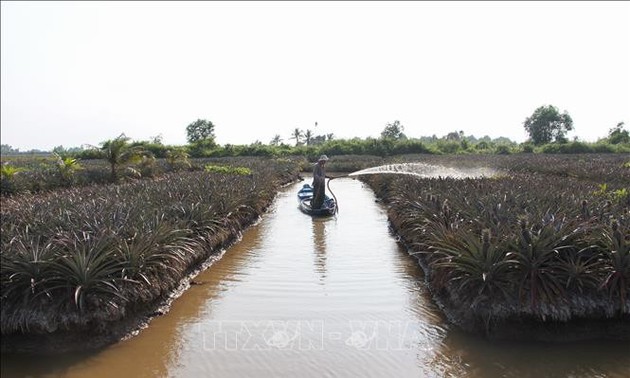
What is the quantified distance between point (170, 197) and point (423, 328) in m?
7.37

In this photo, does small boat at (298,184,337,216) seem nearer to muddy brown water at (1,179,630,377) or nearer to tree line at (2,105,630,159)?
muddy brown water at (1,179,630,377)

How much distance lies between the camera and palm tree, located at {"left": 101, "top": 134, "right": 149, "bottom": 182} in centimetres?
1973

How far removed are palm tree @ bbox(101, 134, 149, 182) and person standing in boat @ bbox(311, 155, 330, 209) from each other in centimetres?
822

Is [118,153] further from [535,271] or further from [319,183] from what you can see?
[535,271]

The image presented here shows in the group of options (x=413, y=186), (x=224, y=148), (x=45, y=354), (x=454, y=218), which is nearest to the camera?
(x=45, y=354)

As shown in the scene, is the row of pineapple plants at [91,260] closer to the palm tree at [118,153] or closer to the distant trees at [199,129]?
the palm tree at [118,153]

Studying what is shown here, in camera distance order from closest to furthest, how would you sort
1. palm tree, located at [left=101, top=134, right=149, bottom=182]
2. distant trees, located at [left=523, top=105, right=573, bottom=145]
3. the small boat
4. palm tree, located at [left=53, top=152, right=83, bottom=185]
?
the small boat, palm tree, located at [left=53, top=152, right=83, bottom=185], palm tree, located at [left=101, top=134, right=149, bottom=182], distant trees, located at [left=523, top=105, right=573, bottom=145]

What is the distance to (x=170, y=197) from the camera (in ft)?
39.7

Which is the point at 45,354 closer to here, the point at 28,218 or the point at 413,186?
the point at 28,218

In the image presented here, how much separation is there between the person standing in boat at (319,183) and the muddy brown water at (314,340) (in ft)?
19.9

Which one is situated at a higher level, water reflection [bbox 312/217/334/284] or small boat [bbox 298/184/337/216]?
small boat [bbox 298/184/337/216]

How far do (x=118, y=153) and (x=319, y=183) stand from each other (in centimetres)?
868

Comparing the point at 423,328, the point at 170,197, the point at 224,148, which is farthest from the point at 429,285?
the point at 224,148

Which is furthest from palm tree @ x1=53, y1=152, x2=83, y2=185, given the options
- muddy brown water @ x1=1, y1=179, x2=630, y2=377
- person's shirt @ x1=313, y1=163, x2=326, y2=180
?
muddy brown water @ x1=1, y1=179, x2=630, y2=377
